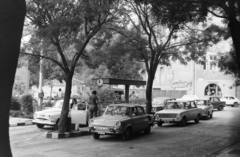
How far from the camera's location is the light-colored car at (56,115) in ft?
50.6

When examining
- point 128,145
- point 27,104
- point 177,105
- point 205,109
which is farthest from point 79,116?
point 205,109

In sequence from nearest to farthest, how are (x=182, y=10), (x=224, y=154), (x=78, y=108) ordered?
(x=224, y=154) → (x=182, y=10) → (x=78, y=108)

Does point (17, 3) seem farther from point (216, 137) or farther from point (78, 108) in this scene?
point (78, 108)

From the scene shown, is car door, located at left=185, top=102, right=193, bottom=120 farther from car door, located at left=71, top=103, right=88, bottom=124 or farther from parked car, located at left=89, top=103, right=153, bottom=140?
car door, located at left=71, top=103, right=88, bottom=124

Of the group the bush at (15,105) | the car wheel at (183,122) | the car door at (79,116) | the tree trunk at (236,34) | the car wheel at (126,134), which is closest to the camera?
the tree trunk at (236,34)

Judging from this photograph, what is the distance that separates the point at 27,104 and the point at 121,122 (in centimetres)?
1417

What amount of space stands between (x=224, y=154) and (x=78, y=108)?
10.00 metres

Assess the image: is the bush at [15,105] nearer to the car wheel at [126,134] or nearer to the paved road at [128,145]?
the paved road at [128,145]

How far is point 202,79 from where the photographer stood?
47.1 meters

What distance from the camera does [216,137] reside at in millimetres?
13109

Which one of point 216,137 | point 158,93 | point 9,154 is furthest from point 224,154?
point 158,93

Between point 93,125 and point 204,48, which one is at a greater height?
point 204,48

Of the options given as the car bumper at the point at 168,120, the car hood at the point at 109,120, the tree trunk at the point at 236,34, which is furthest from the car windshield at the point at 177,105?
the tree trunk at the point at 236,34

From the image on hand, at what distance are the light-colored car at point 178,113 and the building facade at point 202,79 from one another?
27636 millimetres
